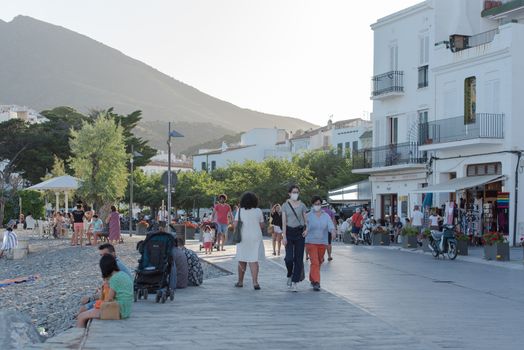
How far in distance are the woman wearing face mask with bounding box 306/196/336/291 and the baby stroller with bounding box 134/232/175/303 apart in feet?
9.85

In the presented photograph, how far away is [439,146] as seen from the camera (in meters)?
41.2

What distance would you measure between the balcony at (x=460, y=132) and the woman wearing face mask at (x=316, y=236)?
2186 centimetres

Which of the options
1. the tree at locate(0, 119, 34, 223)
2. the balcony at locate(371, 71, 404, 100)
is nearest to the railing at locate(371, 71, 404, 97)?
the balcony at locate(371, 71, 404, 100)

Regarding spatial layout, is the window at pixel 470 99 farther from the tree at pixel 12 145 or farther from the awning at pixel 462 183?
the tree at pixel 12 145

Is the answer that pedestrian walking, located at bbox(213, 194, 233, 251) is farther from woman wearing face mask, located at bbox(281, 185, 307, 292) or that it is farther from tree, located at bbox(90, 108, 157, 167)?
tree, located at bbox(90, 108, 157, 167)

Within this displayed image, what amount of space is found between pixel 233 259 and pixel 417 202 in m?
20.8

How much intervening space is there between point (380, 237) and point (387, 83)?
11376 mm

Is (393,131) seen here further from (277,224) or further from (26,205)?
(26,205)

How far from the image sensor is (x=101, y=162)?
2062 inches

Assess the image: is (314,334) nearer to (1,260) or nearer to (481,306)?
(481,306)

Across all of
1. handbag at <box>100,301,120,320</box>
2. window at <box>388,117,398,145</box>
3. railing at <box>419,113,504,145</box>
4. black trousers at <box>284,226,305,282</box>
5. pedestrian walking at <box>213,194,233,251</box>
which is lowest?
handbag at <box>100,301,120,320</box>

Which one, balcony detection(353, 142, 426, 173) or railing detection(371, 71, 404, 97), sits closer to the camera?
balcony detection(353, 142, 426, 173)

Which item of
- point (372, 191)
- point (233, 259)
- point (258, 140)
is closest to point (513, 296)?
point (233, 259)

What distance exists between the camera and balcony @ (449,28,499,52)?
40156 millimetres
